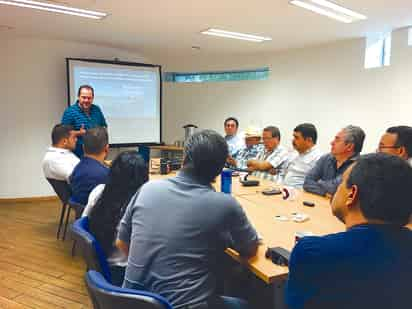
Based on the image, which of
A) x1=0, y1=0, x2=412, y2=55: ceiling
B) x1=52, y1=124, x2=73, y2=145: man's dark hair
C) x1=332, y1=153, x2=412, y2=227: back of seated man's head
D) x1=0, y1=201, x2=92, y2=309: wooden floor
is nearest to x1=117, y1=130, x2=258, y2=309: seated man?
x1=332, y1=153, x2=412, y2=227: back of seated man's head

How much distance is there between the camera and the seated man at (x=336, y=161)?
2.76m

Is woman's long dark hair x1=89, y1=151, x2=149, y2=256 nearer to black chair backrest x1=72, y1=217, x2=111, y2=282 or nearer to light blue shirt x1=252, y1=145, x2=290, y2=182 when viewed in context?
black chair backrest x1=72, y1=217, x2=111, y2=282

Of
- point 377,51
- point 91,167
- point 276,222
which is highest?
point 377,51

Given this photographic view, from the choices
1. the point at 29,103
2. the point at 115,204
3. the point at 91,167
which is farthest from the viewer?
the point at 29,103

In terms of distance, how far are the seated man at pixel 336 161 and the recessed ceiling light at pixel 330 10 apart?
142 centimetres

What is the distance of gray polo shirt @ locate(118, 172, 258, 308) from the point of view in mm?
1372

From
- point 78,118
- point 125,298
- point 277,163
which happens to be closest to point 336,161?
point 277,163

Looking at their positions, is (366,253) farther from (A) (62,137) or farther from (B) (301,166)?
(A) (62,137)

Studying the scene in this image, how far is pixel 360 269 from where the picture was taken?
918mm

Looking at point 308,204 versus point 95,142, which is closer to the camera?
point 308,204

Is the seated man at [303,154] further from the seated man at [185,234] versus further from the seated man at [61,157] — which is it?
the seated man at [61,157]

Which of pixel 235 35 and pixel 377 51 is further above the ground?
pixel 235 35

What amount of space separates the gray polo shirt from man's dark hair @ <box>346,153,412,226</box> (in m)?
0.57

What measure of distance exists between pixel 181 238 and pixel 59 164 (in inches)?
99.3
